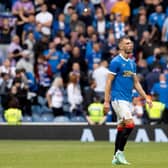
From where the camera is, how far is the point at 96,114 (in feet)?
77.5

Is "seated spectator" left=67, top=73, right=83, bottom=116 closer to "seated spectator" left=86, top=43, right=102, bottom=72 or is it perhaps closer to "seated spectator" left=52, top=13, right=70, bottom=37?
"seated spectator" left=86, top=43, right=102, bottom=72

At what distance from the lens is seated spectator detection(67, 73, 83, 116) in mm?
24344

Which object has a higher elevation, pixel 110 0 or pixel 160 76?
pixel 110 0

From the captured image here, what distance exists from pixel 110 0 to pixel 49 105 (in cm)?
515

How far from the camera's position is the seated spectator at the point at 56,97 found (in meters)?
24.4

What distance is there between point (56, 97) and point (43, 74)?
123 cm

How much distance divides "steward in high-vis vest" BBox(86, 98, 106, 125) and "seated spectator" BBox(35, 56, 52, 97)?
2107 millimetres

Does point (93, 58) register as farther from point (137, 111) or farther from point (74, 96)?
point (137, 111)

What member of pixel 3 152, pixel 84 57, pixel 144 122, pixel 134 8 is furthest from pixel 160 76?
pixel 3 152

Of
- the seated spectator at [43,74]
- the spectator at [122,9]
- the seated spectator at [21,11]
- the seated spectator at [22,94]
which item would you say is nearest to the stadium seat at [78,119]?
the seated spectator at [22,94]

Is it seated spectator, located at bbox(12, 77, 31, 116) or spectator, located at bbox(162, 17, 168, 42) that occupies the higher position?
spectator, located at bbox(162, 17, 168, 42)

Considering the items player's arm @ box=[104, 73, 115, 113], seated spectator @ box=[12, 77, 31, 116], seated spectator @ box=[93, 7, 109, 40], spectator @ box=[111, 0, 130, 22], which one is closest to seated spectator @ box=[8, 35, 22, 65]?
seated spectator @ box=[12, 77, 31, 116]

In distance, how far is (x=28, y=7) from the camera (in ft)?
89.7

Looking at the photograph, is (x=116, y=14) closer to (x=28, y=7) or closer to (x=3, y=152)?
(x=28, y=7)
